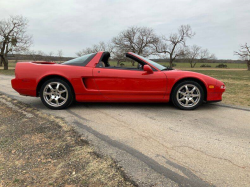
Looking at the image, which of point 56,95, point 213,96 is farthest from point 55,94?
point 213,96

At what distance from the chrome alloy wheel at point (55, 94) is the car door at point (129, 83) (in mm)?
762

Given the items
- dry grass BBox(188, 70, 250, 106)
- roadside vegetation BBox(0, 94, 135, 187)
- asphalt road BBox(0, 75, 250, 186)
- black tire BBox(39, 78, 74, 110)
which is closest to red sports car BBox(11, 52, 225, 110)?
black tire BBox(39, 78, 74, 110)

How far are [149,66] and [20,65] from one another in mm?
2858

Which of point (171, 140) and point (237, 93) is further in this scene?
point (237, 93)

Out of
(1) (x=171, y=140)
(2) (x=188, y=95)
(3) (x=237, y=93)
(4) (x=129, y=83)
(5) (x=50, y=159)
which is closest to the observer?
(5) (x=50, y=159)

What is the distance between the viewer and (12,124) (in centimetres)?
312

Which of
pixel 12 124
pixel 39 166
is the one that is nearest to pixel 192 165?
pixel 39 166

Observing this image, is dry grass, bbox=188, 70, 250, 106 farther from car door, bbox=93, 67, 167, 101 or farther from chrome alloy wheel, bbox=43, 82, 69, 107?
chrome alloy wheel, bbox=43, 82, 69, 107

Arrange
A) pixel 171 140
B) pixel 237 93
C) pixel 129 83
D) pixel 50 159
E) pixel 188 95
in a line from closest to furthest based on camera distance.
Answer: pixel 50 159 < pixel 171 140 < pixel 129 83 < pixel 188 95 < pixel 237 93

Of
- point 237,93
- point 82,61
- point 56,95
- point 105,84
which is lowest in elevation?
point 237,93

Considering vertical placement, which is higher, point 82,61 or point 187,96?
point 82,61

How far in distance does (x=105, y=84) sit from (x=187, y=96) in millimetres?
1868

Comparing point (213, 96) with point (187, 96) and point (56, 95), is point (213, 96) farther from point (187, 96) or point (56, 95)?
point (56, 95)

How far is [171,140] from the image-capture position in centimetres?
261
